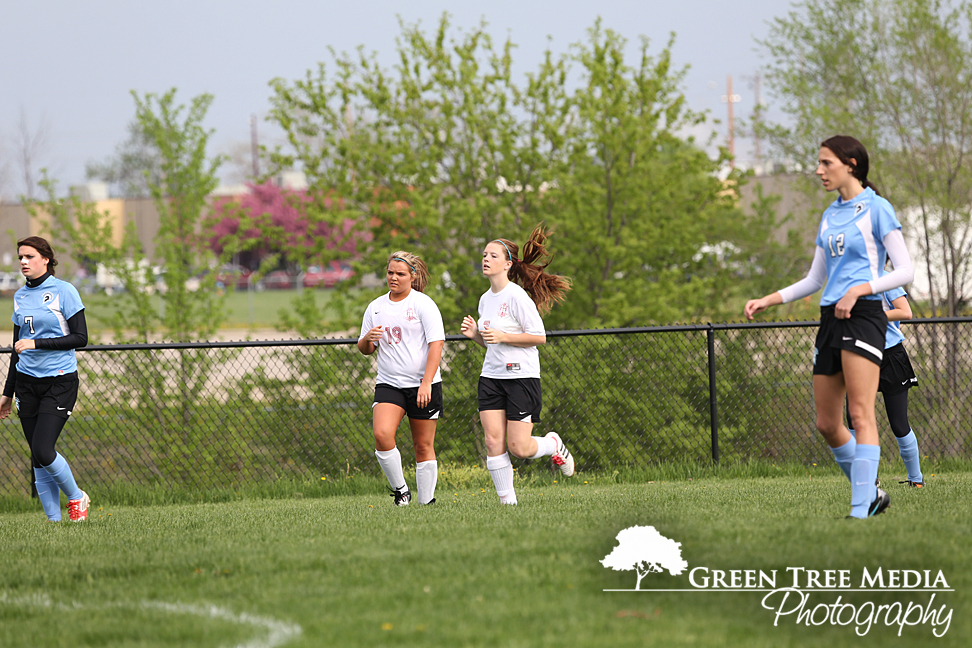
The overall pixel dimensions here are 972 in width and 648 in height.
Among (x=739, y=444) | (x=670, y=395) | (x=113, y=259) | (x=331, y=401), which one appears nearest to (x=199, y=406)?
(x=331, y=401)

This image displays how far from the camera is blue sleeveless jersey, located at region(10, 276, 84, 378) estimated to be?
627 cm

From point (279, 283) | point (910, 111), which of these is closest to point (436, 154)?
point (910, 111)

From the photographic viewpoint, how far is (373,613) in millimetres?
3453

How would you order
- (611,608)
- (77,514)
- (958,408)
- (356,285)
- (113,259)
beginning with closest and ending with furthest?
(611,608)
(77,514)
(958,408)
(113,259)
(356,285)

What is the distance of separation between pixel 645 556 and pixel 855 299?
5.57 ft

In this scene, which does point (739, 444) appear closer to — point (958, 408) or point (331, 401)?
point (958, 408)

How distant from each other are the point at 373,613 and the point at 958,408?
36.9 feet

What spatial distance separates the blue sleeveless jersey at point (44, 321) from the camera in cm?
627

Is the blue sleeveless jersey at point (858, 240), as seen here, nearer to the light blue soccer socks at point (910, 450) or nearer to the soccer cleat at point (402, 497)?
the light blue soccer socks at point (910, 450)

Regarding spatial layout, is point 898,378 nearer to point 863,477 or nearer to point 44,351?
point 863,477

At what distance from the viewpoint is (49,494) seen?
665 centimetres

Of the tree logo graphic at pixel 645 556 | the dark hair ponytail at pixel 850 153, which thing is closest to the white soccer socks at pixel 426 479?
the tree logo graphic at pixel 645 556

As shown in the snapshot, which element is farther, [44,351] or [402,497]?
[402,497]

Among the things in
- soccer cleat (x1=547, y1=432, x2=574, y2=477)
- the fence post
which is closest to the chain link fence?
the fence post
